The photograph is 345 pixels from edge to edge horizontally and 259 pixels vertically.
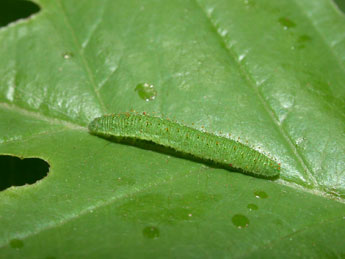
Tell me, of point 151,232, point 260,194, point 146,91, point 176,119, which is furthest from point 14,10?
point 260,194

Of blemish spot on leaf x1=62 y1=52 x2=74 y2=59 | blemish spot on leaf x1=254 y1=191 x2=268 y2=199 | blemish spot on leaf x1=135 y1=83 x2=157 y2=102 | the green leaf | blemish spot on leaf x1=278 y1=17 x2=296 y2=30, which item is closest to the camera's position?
the green leaf

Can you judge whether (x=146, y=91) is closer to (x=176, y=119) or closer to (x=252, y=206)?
(x=176, y=119)

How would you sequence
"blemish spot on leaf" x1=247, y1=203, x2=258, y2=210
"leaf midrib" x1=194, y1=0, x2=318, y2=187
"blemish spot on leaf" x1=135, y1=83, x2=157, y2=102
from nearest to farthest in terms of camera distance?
"blemish spot on leaf" x1=247, y1=203, x2=258, y2=210 → "leaf midrib" x1=194, y1=0, x2=318, y2=187 → "blemish spot on leaf" x1=135, y1=83, x2=157, y2=102

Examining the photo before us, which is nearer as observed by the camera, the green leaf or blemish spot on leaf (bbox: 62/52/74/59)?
the green leaf

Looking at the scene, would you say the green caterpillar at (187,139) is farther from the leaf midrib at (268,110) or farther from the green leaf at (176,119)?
the leaf midrib at (268,110)

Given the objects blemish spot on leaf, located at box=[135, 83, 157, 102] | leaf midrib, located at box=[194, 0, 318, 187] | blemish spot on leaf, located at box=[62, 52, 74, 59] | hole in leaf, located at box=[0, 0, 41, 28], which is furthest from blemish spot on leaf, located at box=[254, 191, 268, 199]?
hole in leaf, located at box=[0, 0, 41, 28]

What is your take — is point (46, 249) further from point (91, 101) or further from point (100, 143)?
→ point (91, 101)

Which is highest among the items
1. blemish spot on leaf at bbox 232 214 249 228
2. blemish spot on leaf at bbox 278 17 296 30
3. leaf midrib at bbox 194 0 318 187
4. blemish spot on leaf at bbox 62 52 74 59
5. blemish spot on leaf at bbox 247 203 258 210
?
blemish spot on leaf at bbox 278 17 296 30

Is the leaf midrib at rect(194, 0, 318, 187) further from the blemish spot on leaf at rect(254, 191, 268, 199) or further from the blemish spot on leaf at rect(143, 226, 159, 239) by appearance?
the blemish spot on leaf at rect(143, 226, 159, 239)

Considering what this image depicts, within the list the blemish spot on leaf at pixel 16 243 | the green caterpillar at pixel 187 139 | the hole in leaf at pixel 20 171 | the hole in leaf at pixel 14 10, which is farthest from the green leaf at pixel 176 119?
the hole in leaf at pixel 14 10
